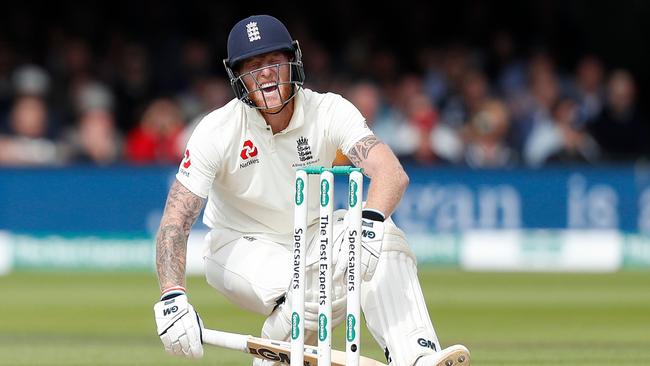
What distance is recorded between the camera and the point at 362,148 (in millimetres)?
5414

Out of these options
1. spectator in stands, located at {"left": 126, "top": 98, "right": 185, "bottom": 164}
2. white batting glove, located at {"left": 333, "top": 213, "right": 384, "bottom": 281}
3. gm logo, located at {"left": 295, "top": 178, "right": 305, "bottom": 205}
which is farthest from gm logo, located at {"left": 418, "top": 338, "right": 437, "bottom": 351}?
spectator in stands, located at {"left": 126, "top": 98, "right": 185, "bottom": 164}

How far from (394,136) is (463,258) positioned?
1479 millimetres

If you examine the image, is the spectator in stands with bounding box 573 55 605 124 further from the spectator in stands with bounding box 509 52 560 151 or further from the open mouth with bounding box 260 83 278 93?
the open mouth with bounding box 260 83 278 93

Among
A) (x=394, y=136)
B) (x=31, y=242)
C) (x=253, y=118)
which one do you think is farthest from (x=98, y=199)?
(x=253, y=118)

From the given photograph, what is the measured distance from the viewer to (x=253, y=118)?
5570 millimetres

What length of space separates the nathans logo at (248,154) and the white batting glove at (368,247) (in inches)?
29.8

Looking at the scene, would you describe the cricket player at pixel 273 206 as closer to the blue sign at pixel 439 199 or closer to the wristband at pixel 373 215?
the wristband at pixel 373 215

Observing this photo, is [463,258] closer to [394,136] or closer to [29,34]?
[394,136]

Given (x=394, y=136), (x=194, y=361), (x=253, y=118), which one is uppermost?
(x=394, y=136)

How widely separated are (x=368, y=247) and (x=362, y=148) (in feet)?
2.16

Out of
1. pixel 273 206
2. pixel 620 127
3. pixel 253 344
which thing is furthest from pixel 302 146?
pixel 620 127

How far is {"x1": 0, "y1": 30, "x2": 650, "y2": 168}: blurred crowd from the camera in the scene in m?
13.1

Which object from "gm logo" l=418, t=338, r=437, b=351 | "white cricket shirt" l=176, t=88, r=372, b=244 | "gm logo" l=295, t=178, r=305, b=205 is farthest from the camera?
"white cricket shirt" l=176, t=88, r=372, b=244

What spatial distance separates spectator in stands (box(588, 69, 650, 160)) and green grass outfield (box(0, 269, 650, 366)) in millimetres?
1602
